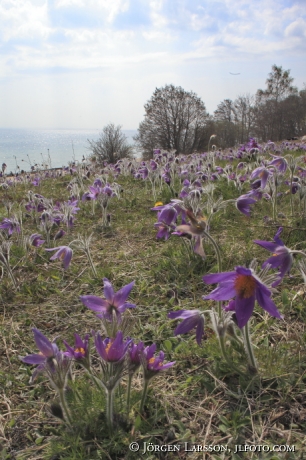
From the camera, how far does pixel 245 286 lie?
1.21m

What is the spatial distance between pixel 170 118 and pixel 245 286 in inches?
1280

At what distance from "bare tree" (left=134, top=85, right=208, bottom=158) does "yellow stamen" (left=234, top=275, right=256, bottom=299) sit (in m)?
30.4

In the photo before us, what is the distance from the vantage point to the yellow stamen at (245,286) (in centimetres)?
120

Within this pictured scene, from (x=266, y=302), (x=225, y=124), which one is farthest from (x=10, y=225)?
(x=225, y=124)

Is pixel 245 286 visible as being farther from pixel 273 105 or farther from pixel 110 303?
pixel 273 105

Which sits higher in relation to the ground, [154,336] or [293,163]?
[293,163]

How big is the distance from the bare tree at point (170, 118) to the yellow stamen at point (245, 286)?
3036 centimetres

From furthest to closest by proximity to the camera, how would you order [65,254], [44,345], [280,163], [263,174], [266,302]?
[280,163], [263,174], [65,254], [44,345], [266,302]

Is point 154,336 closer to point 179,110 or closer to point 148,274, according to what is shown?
point 148,274

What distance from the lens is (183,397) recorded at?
1.52 meters

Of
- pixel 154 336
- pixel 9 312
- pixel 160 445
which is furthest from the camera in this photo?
pixel 9 312

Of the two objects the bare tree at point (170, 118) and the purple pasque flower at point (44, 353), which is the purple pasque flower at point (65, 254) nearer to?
the purple pasque flower at point (44, 353)

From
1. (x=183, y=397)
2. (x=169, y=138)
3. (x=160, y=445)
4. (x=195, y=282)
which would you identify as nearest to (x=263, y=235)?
(x=195, y=282)

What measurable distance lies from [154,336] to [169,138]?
3083 cm
